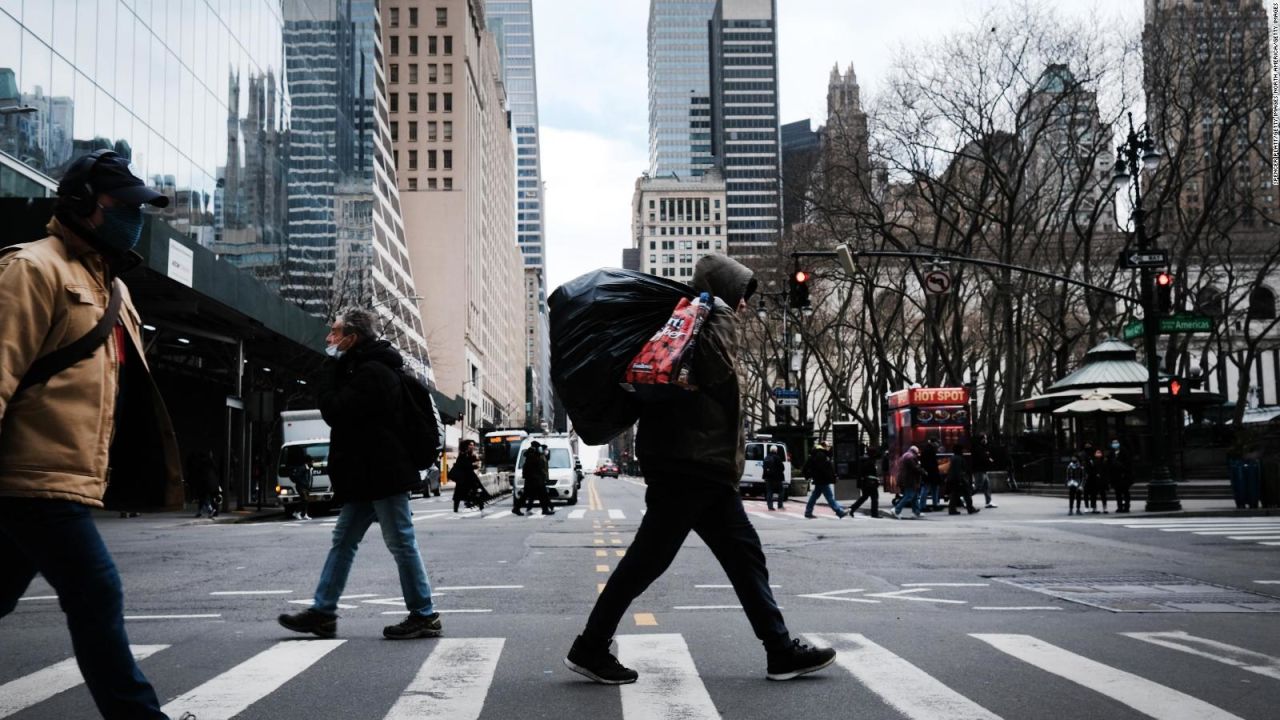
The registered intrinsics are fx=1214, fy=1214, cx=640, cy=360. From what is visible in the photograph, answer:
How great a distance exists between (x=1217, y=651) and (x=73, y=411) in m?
5.99

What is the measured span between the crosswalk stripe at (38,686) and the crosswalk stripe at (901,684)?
3393 mm

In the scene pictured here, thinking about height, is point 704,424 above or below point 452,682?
above

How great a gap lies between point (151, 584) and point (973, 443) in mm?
23377

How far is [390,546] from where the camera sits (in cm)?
732

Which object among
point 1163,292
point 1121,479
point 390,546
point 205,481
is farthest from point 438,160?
point 390,546

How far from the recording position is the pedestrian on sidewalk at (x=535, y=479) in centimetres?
2678

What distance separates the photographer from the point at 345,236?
72.6 m

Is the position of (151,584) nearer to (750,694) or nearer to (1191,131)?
(750,694)

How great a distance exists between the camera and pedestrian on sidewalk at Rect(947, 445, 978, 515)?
26.5 m

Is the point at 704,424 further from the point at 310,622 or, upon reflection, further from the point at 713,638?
the point at 310,622

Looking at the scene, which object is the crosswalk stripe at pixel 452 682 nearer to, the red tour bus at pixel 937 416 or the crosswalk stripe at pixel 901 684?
the crosswalk stripe at pixel 901 684

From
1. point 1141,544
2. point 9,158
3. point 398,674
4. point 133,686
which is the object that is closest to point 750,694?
point 398,674

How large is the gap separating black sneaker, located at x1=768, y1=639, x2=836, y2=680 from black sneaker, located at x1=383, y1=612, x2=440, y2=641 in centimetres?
234

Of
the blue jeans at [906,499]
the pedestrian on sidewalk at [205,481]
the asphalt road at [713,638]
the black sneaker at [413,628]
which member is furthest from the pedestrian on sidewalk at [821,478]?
the black sneaker at [413,628]
